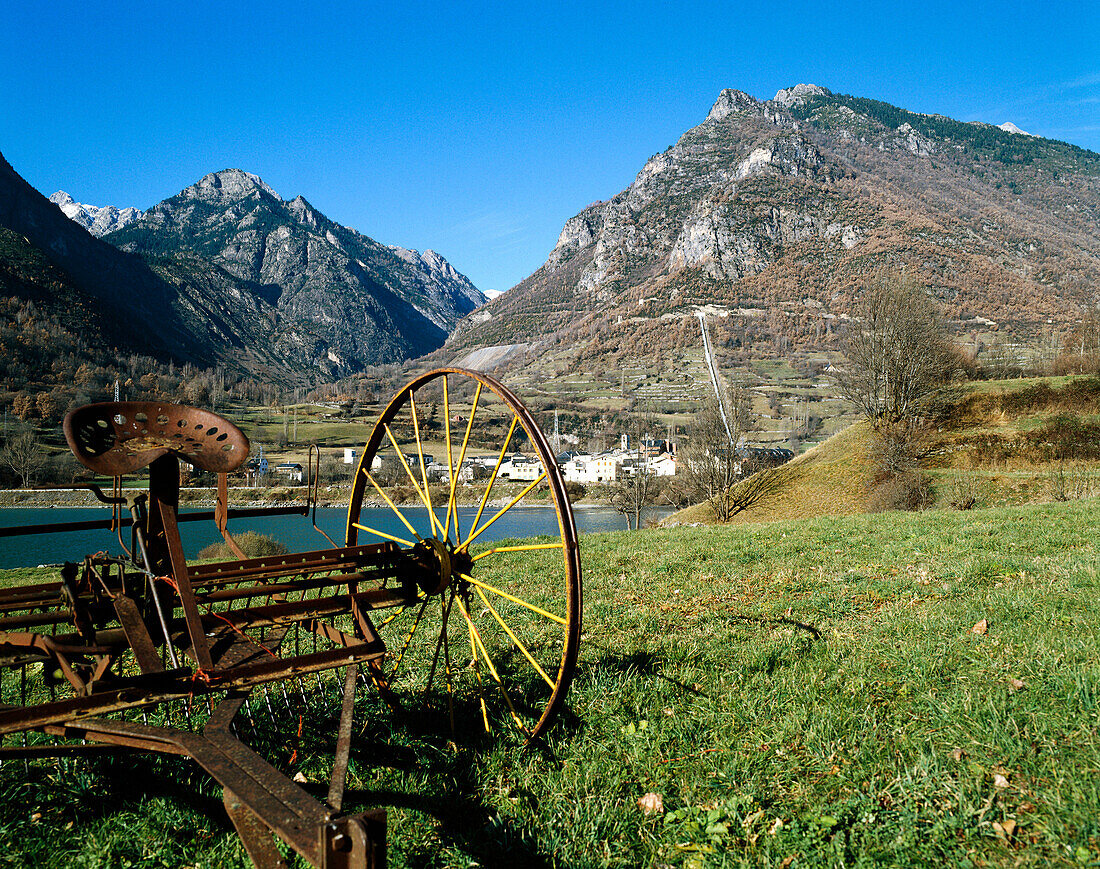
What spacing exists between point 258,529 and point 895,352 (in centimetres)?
4737

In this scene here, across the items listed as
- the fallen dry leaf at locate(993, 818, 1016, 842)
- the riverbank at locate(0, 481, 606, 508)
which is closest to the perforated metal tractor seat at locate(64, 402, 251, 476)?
the fallen dry leaf at locate(993, 818, 1016, 842)

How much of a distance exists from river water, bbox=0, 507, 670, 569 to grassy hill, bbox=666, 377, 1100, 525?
14054 millimetres

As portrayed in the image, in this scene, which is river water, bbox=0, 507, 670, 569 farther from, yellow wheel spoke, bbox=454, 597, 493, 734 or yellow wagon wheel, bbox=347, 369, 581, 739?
yellow wheel spoke, bbox=454, 597, 493, 734

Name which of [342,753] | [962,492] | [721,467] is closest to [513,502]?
[342,753]

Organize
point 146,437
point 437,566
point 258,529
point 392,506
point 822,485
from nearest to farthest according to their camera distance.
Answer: point 146,437
point 437,566
point 392,506
point 822,485
point 258,529

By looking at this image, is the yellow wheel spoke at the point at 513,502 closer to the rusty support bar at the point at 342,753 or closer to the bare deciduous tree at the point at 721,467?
the rusty support bar at the point at 342,753

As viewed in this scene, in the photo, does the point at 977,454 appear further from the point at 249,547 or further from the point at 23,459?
the point at 23,459

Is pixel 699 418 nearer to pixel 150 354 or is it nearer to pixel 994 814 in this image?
pixel 994 814

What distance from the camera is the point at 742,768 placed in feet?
9.64

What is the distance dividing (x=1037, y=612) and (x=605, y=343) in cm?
19186

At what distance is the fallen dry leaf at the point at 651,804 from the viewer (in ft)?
9.13

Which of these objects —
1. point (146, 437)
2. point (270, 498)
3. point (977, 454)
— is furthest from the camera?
point (270, 498)

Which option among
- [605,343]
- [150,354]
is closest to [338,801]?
[150,354]

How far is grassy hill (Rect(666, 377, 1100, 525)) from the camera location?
79.7ft
